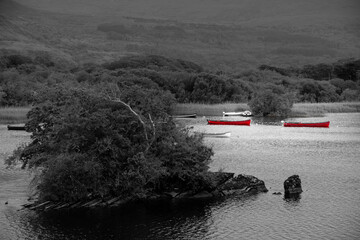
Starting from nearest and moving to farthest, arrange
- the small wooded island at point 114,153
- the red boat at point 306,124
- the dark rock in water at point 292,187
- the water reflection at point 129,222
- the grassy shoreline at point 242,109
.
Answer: the water reflection at point 129,222 < the small wooded island at point 114,153 < the dark rock in water at point 292,187 < the red boat at point 306,124 < the grassy shoreline at point 242,109

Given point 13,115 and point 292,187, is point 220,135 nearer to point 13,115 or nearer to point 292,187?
point 292,187

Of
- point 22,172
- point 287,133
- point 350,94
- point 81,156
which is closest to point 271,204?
point 81,156

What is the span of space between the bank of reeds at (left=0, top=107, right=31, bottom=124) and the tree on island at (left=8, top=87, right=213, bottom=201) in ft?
174

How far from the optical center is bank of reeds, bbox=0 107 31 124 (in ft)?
293

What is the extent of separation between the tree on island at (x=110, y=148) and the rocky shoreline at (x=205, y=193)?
384 millimetres

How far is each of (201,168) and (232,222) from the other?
5272 millimetres

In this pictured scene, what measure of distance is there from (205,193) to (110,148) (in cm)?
753

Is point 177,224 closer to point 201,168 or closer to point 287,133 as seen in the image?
point 201,168

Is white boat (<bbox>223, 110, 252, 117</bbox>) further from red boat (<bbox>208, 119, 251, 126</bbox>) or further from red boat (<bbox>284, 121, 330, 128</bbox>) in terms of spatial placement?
red boat (<bbox>284, 121, 330, 128</bbox>)

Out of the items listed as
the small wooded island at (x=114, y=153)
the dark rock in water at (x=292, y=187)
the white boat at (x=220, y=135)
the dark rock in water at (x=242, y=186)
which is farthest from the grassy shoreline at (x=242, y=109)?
the small wooded island at (x=114, y=153)

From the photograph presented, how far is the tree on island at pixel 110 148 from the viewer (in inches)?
1332

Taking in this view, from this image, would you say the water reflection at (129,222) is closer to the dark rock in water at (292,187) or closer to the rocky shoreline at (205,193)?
the rocky shoreline at (205,193)

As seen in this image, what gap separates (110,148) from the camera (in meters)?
33.8

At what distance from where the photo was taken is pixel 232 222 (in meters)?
32.0
